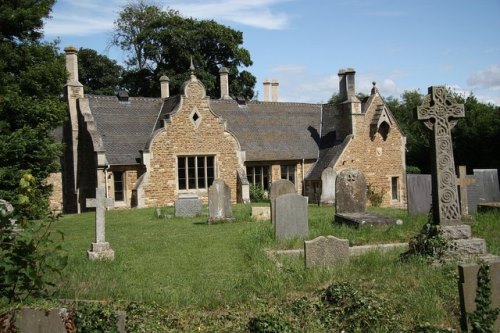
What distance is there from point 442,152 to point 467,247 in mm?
1763

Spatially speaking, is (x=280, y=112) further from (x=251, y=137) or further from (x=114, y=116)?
(x=114, y=116)

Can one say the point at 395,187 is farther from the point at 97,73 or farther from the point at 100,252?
the point at 97,73

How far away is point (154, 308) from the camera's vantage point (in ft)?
23.7

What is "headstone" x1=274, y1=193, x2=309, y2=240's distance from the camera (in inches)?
538

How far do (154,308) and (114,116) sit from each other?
23.7 meters

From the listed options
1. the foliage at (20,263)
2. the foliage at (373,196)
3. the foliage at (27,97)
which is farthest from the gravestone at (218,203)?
the foliage at (373,196)

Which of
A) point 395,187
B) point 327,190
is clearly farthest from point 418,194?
point 395,187

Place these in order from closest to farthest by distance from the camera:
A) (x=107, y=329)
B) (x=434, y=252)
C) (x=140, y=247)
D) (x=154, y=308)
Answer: (x=107, y=329), (x=154, y=308), (x=434, y=252), (x=140, y=247)

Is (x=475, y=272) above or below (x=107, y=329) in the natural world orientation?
above

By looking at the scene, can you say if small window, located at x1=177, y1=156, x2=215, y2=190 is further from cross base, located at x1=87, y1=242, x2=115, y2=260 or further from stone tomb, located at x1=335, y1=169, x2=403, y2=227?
cross base, located at x1=87, y1=242, x2=115, y2=260

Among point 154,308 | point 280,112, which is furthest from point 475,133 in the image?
point 154,308

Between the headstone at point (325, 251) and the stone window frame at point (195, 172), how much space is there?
19.0 metres

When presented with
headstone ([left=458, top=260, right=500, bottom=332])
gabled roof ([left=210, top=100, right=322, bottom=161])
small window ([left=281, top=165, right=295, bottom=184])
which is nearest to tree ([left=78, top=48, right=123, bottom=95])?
gabled roof ([left=210, top=100, right=322, bottom=161])

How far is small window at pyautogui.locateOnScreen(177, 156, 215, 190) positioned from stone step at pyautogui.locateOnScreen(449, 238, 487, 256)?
20300 millimetres
